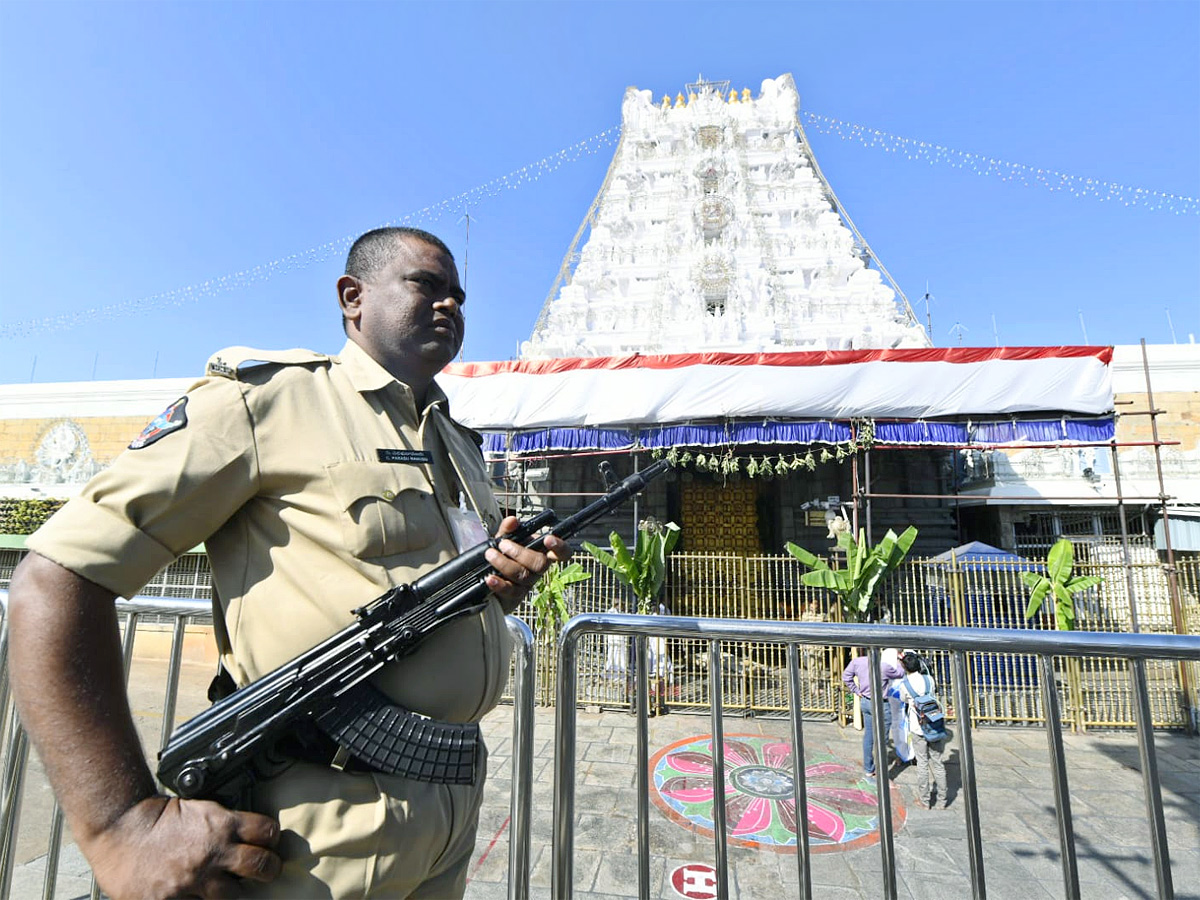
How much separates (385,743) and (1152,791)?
2.06 meters

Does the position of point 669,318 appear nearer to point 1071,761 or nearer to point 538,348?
point 538,348

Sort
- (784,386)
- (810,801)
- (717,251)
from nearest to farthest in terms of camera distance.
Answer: (810,801) → (784,386) → (717,251)

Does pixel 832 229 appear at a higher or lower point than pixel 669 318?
higher

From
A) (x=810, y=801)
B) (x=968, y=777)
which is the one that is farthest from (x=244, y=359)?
(x=810, y=801)

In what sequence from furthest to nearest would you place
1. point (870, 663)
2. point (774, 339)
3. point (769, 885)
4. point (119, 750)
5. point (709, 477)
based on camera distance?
point (774, 339), point (709, 477), point (769, 885), point (870, 663), point (119, 750)

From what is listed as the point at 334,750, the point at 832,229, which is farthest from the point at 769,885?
the point at 832,229

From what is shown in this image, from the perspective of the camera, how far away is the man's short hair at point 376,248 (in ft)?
4.97

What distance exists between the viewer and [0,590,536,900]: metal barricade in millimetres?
1953

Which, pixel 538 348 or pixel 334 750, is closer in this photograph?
pixel 334 750

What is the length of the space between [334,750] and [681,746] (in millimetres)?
6115

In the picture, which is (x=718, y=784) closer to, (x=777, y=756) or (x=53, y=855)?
(x=53, y=855)

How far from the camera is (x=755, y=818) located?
451 cm

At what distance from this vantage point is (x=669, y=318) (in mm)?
18375

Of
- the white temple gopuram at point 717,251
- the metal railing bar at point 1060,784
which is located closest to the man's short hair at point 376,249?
the metal railing bar at point 1060,784
